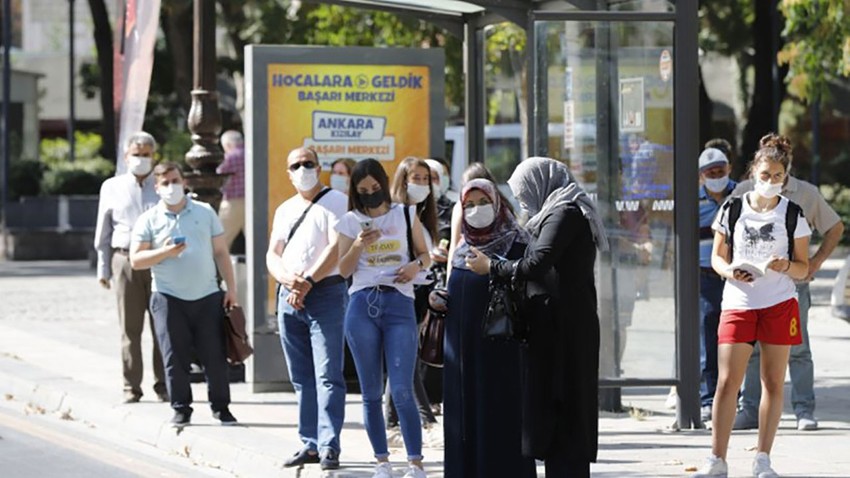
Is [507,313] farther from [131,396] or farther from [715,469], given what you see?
[131,396]

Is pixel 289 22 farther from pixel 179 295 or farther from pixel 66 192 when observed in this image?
pixel 179 295

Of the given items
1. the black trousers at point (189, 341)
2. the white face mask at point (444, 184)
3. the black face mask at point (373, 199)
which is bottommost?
the black trousers at point (189, 341)

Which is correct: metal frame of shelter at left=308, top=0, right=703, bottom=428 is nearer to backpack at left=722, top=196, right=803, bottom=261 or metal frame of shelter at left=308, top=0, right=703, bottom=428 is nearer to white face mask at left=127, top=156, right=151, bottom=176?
backpack at left=722, top=196, right=803, bottom=261

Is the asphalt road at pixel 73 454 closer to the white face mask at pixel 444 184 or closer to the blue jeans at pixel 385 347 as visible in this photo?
the blue jeans at pixel 385 347

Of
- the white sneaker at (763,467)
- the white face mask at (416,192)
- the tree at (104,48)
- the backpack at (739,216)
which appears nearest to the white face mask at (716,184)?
the backpack at (739,216)

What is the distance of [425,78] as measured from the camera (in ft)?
44.1

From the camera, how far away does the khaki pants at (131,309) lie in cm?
1247

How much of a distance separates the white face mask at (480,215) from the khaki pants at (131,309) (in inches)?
201

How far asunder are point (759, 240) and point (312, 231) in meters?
2.52

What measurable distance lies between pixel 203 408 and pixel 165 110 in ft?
113

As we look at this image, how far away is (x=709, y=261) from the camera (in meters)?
11.4

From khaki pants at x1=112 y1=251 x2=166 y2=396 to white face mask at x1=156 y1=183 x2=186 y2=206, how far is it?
1.37 metres

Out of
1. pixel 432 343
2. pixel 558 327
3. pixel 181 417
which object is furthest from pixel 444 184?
pixel 558 327

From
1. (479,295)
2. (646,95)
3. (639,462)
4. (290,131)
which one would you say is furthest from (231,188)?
(479,295)
